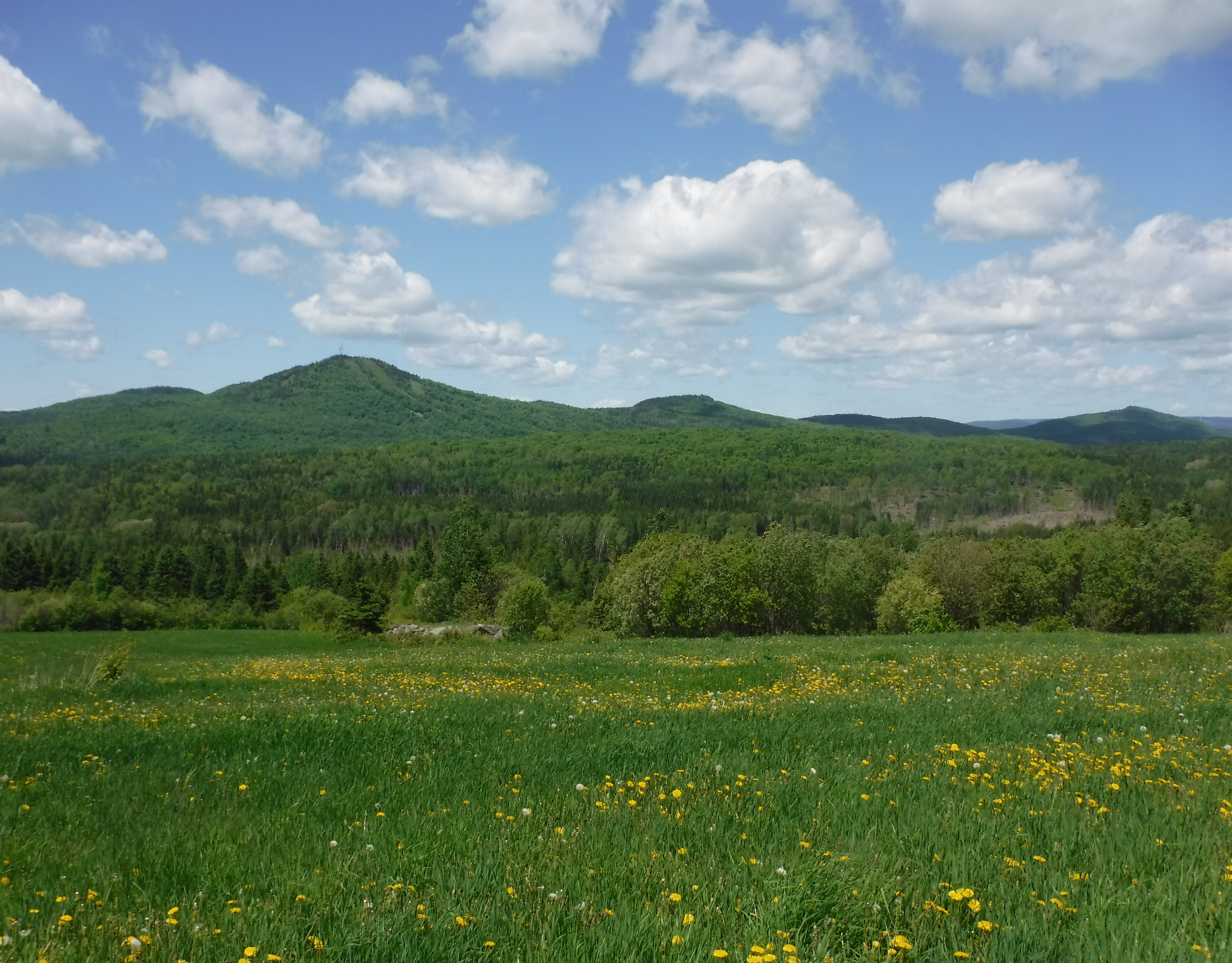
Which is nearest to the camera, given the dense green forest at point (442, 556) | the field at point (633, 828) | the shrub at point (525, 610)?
the field at point (633, 828)

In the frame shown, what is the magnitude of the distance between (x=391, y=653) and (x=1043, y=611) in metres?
68.0

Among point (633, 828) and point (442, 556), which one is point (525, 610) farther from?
point (633, 828)

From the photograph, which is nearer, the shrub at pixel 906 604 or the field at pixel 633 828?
the field at pixel 633 828

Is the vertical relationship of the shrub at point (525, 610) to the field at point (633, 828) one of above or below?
below

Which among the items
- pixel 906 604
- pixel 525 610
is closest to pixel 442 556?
pixel 525 610

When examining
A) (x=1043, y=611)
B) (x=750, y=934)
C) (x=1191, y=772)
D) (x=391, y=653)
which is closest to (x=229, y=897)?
(x=750, y=934)

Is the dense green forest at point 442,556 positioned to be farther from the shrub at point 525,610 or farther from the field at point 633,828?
the field at point 633,828

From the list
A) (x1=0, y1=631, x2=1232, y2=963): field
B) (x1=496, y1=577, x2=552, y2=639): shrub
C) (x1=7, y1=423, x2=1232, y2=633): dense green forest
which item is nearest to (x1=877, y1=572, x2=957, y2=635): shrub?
(x1=7, y1=423, x2=1232, y2=633): dense green forest

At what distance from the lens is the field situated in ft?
13.4

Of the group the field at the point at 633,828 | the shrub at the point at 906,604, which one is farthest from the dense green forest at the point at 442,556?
the field at the point at 633,828

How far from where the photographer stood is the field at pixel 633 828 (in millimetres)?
4098

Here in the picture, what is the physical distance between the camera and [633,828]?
5848mm

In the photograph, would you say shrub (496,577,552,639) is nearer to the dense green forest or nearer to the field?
the dense green forest

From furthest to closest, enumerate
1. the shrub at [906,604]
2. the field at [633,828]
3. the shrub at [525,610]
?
the shrub at [906,604] < the shrub at [525,610] < the field at [633,828]
